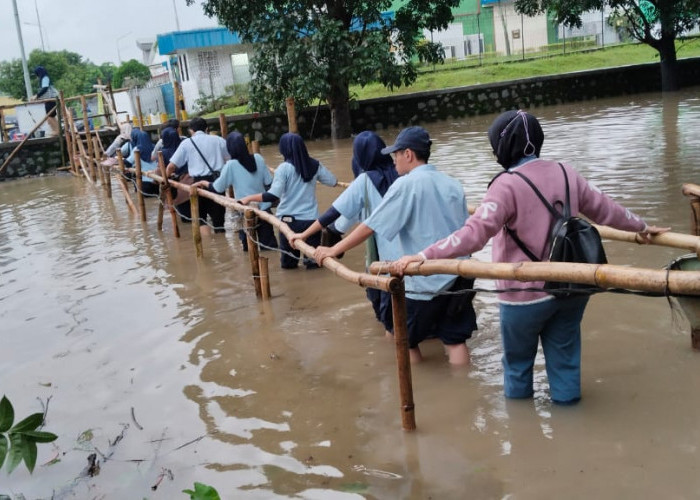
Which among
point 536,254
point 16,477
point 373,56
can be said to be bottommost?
point 16,477

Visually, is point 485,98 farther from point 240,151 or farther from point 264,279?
point 264,279

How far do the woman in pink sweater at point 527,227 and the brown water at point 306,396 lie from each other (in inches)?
17.1

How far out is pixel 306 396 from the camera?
4.20 meters

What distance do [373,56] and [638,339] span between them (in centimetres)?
1419

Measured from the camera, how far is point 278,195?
6.69 metres

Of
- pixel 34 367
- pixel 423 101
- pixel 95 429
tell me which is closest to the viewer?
pixel 95 429

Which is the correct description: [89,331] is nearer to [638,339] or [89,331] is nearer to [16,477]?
[16,477]

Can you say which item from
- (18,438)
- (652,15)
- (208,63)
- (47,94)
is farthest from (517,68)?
(18,438)

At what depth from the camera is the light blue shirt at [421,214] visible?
3934mm

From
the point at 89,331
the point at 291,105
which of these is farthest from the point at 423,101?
the point at 89,331

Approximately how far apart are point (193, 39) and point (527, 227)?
2910cm

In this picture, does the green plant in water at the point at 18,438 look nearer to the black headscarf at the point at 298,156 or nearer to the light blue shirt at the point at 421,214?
the light blue shirt at the point at 421,214

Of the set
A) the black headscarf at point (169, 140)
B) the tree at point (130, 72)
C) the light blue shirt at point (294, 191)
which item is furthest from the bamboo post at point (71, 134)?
the tree at point (130, 72)

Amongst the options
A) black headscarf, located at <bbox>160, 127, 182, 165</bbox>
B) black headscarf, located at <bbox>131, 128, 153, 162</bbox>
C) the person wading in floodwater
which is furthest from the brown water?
the person wading in floodwater
